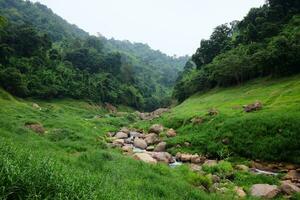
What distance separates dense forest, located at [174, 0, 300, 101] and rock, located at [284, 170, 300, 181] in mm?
28967

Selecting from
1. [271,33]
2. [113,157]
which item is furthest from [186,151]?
[271,33]

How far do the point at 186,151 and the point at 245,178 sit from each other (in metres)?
9.50

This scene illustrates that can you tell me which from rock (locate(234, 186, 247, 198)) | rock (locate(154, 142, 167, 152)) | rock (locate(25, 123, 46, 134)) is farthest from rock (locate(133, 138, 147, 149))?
rock (locate(234, 186, 247, 198))

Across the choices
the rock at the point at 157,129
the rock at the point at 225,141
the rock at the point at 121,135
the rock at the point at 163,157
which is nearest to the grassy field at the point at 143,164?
the rock at the point at 225,141

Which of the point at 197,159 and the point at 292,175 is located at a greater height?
the point at 197,159

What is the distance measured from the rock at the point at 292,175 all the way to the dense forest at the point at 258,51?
2897cm

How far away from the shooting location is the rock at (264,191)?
775 inches

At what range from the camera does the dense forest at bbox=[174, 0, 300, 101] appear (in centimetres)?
5050

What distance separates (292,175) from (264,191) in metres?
4.66

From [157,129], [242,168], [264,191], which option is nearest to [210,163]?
[242,168]

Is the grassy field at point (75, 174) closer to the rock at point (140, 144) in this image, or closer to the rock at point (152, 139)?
the rock at point (140, 144)

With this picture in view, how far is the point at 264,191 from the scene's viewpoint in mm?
20172

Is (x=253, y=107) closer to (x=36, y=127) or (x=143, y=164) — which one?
(x=143, y=164)

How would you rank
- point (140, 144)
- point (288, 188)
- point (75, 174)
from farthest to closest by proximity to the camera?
point (140, 144)
point (288, 188)
point (75, 174)
